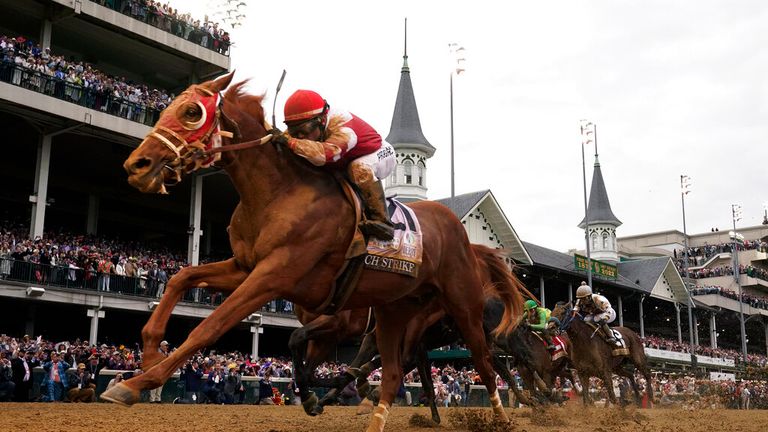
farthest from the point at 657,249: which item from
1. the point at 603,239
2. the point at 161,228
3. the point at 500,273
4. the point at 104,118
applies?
the point at 500,273

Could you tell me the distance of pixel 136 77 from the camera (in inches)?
1283

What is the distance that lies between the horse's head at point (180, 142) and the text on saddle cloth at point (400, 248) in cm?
158

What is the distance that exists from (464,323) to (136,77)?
93.8ft

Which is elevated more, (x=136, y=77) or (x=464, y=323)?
(x=136, y=77)

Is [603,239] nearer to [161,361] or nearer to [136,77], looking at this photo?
[136,77]

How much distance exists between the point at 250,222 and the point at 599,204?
255ft

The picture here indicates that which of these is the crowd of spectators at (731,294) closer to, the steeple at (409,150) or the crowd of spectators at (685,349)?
the crowd of spectators at (685,349)

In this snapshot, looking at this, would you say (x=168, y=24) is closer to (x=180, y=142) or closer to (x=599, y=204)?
(x=180, y=142)

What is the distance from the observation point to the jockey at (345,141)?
248 inches

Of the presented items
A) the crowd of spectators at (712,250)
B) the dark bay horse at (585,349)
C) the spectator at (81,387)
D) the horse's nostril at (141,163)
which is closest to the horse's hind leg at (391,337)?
the horse's nostril at (141,163)

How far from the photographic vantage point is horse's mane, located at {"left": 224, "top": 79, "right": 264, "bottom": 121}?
629 cm

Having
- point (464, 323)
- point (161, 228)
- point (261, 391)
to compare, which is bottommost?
point (261, 391)

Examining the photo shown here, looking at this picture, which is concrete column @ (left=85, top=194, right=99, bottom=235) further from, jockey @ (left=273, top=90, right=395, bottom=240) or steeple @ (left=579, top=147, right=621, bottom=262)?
steeple @ (left=579, top=147, right=621, bottom=262)

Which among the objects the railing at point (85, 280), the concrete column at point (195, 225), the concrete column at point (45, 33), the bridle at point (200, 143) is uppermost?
the concrete column at point (45, 33)
